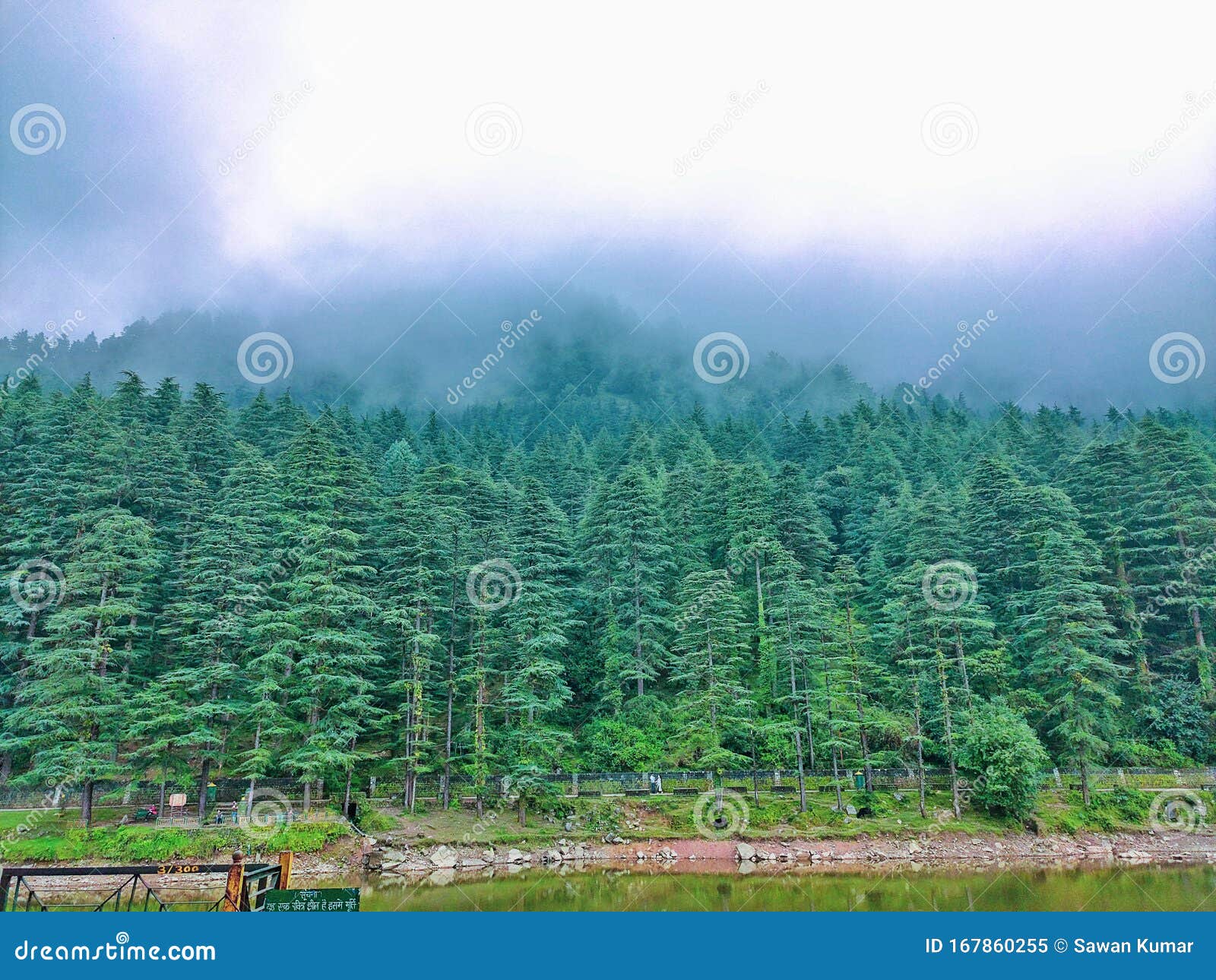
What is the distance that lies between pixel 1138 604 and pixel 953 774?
59.7ft

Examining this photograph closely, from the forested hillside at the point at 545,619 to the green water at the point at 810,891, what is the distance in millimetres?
5994

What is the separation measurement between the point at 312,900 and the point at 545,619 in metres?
20.3

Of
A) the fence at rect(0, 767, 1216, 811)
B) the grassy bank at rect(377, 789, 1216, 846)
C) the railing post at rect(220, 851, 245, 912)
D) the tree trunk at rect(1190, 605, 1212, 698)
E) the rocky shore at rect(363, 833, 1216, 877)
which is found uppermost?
the tree trunk at rect(1190, 605, 1212, 698)

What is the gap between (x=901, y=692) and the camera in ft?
118

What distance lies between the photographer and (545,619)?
36219 mm

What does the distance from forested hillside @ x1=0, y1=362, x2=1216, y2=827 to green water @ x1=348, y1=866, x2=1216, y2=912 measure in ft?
19.7

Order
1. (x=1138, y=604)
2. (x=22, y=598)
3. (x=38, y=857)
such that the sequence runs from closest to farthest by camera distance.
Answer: (x=38, y=857), (x=22, y=598), (x=1138, y=604)

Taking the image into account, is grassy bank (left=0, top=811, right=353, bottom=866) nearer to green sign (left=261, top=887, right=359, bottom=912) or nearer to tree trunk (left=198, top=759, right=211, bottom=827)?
tree trunk (left=198, top=759, right=211, bottom=827)

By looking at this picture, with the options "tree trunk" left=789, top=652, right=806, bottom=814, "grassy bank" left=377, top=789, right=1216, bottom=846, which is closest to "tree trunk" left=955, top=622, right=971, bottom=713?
"grassy bank" left=377, top=789, right=1216, bottom=846

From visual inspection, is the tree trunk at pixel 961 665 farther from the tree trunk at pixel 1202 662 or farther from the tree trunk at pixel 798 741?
the tree trunk at pixel 1202 662

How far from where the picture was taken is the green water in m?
21.5

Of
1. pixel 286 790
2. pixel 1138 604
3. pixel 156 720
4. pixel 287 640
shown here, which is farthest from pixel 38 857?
pixel 1138 604

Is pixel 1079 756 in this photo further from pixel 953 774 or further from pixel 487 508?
pixel 487 508

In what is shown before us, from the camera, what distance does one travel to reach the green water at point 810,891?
21.5 meters
